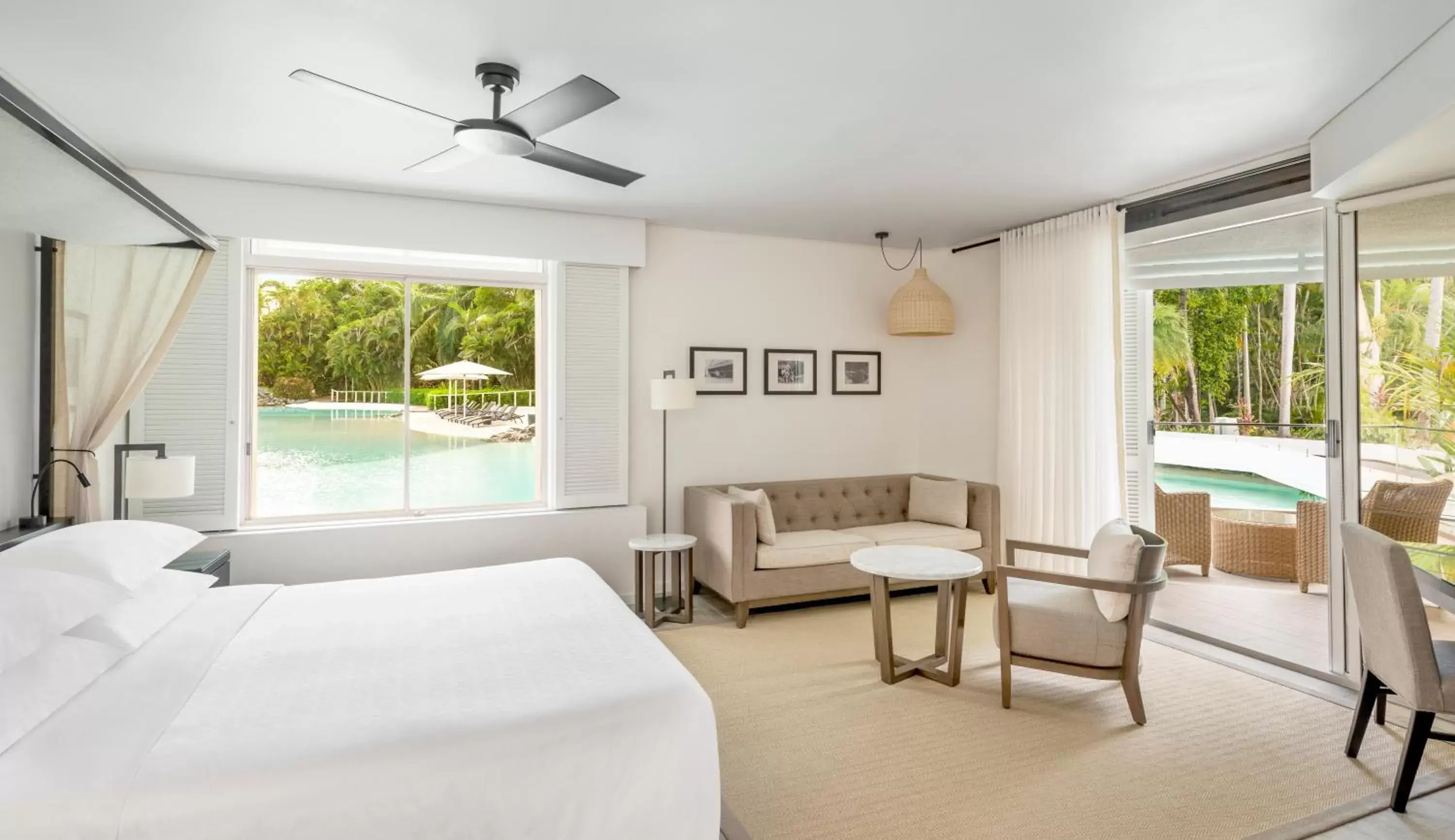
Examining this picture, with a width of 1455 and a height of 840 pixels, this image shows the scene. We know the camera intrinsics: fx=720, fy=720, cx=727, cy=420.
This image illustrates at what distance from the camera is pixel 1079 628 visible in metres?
3.14

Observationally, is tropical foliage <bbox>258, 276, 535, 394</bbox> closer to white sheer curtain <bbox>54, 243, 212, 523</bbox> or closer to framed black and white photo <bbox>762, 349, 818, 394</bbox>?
white sheer curtain <bbox>54, 243, 212, 523</bbox>

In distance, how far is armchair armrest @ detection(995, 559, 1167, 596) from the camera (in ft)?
9.93

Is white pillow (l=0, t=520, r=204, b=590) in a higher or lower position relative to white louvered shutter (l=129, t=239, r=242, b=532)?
lower

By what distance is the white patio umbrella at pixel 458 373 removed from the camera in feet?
15.7

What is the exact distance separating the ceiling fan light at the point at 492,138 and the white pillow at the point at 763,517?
2533 mm

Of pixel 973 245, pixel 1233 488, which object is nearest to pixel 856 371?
pixel 973 245

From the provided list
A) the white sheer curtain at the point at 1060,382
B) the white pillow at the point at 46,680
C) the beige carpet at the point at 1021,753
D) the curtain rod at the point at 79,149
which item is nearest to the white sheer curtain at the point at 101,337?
the curtain rod at the point at 79,149

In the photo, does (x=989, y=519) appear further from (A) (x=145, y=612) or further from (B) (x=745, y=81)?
(A) (x=145, y=612)

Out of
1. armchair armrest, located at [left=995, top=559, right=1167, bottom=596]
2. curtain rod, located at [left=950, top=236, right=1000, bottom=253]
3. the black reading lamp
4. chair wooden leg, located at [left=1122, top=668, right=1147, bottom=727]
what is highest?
curtain rod, located at [left=950, top=236, right=1000, bottom=253]

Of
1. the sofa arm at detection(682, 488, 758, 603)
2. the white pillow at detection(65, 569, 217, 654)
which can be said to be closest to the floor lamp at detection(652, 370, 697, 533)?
the sofa arm at detection(682, 488, 758, 603)

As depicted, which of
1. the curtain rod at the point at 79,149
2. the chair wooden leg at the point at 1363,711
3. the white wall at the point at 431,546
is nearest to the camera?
the curtain rod at the point at 79,149

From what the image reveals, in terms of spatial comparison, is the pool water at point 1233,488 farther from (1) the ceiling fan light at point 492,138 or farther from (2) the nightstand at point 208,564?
(2) the nightstand at point 208,564

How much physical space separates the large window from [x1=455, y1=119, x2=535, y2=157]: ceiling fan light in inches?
84.8

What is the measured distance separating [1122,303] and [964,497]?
65.1 inches
